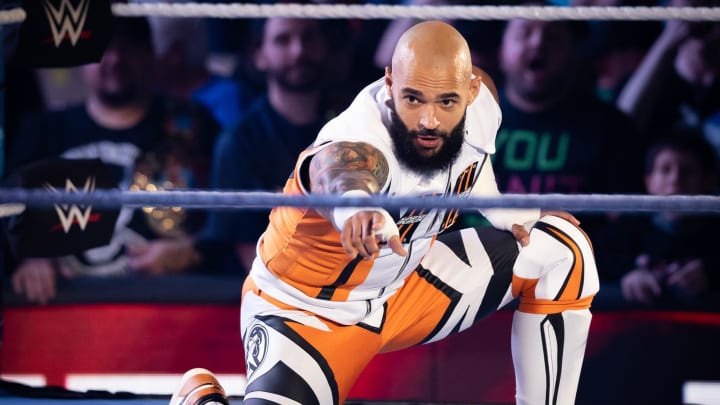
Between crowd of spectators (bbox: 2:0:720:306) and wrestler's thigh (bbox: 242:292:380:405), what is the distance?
43.0 inches

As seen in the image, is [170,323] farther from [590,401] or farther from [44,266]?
[590,401]

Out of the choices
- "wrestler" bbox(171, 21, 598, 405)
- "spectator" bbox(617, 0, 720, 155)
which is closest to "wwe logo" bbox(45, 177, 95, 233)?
"wrestler" bbox(171, 21, 598, 405)

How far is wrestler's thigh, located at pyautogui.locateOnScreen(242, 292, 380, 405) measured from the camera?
1555 mm

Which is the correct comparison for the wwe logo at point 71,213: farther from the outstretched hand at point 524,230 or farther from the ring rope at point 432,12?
the outstretched hand at point 524,230

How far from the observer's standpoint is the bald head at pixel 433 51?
1.45 m

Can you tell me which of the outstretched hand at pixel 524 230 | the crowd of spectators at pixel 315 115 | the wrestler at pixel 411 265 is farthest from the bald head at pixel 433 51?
the crowd of spectators at pixel 315 115

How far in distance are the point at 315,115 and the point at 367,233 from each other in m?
1.53

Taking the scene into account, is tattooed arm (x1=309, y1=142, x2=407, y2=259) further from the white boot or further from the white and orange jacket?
the white boot

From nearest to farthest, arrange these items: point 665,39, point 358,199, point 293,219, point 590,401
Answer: point 358,199 < point 293,219 < point 590,401 < point 665,39

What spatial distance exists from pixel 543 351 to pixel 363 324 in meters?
0.33

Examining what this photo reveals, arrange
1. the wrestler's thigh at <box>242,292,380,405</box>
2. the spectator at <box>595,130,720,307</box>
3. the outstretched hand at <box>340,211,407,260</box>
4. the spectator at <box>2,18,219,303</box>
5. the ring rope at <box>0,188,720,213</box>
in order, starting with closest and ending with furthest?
the ring rope at <box>0,188,720,213</box> → the outstretched hand at <box>340,211,407,260</box> → the wrestler's thigh at <box>242,292,380,405</box> → the spectator at <box>595,130,720,307</box> → the spectator at <box>2,18,219,303</box>

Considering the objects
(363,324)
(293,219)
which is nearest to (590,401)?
(363,324)

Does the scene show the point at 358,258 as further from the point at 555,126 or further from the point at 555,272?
the point at 555,126

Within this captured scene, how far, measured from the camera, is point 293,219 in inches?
63.1
